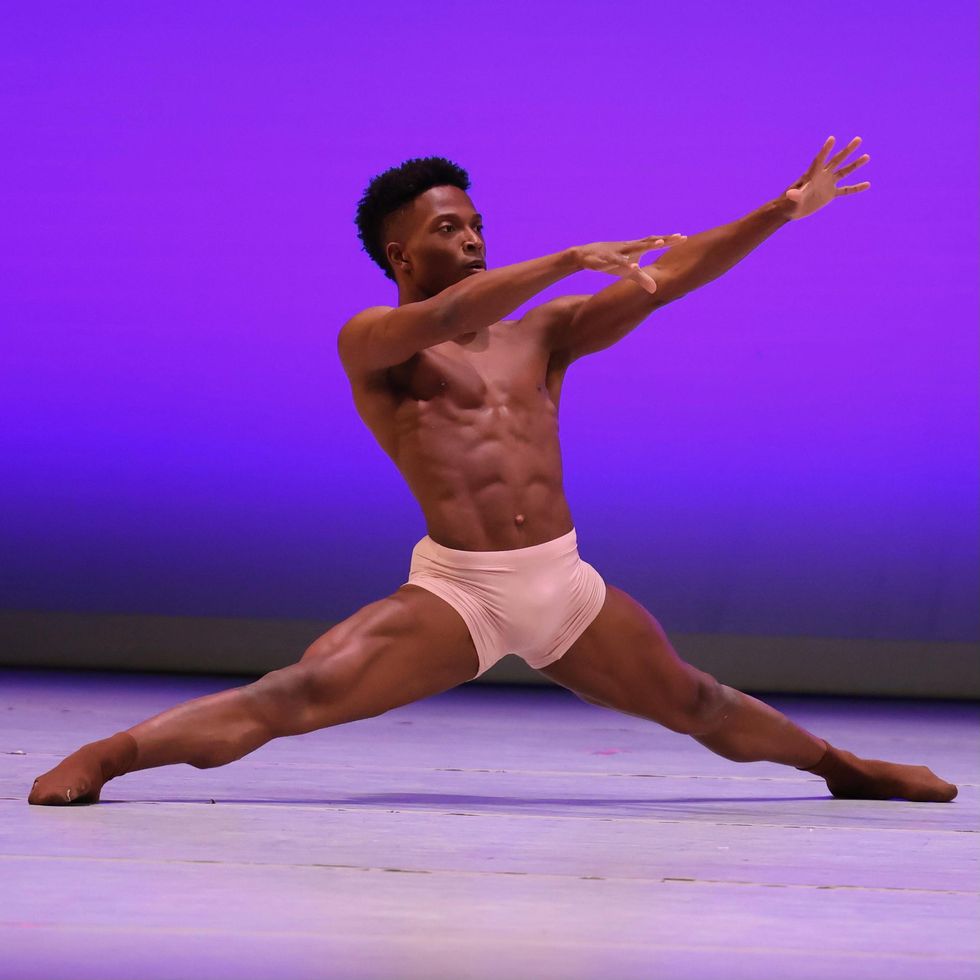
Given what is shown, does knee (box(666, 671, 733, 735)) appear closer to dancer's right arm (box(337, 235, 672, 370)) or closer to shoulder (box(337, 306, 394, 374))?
dancer's right arm (box(337, 235, 672, 370))

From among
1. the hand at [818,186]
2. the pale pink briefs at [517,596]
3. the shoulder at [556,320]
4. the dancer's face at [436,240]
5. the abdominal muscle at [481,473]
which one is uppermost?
the hand at [818,186]

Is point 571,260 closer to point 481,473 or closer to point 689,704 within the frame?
point 481,473

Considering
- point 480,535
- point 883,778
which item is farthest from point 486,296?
point 883,778

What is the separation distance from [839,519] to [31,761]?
2673 mm

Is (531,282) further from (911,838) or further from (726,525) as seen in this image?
(726,525)

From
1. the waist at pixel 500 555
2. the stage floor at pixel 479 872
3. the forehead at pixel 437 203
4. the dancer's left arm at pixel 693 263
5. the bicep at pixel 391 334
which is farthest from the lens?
the forehead at pixel 437 203

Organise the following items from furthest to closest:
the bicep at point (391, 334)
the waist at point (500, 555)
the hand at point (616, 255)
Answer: the waist at point (500, 555), the bicep at point (391, 334), the hand at point (616, 255)

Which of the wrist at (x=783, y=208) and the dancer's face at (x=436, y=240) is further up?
the wrist at (x=783, y=208)

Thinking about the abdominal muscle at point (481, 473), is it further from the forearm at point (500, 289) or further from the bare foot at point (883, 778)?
the bare foot at point (883, 778)

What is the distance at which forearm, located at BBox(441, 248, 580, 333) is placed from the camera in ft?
7.56

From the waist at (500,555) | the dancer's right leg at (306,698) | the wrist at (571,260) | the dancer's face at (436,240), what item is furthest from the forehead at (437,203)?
the dancer's right leg at (306,698)

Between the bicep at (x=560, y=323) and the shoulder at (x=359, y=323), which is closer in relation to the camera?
the shoulder at (x=359, y=323)

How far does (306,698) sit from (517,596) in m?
0.39

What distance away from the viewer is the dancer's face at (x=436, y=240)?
2.71 m
